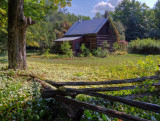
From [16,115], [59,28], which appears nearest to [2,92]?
[16,115]

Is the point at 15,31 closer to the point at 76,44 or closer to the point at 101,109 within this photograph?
the point at 101,109

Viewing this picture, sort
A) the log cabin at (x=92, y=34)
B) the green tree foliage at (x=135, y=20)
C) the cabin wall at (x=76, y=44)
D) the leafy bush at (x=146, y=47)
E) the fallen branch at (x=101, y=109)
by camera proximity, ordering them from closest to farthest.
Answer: the fallen branch at (x=101, y=109) < the leafy bush at (x=146, y=47) < the log cabin at (x=92, y=34) < the cabin wall at (x=76, y=44) < the green tree foliage at (x=135, y=20)

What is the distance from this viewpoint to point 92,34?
22656 millimetres

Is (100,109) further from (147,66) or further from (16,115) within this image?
(147,66)

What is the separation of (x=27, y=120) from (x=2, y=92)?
57.4 inches

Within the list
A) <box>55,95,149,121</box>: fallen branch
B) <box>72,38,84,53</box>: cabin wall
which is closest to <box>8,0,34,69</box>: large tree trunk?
<box>55,95,149,121</box>: fallen branch

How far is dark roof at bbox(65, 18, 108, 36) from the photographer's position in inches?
893

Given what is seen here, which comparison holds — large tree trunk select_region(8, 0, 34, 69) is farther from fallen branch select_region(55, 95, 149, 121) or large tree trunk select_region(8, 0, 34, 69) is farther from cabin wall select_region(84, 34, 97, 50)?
cabin wall select_region(84, 34, 97, 50)

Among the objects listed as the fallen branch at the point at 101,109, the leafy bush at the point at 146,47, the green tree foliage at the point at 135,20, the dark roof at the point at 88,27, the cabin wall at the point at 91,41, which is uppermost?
the green tree foliage at the point at 135,20

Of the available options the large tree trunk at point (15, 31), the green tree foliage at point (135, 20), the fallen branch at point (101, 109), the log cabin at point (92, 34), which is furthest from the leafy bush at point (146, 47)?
the fallen branch at point (101, 109)

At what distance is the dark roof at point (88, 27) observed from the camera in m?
22.7

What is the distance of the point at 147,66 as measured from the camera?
688 centimetres

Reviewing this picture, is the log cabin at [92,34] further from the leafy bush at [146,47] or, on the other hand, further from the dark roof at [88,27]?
the leafy bush at [146,47]

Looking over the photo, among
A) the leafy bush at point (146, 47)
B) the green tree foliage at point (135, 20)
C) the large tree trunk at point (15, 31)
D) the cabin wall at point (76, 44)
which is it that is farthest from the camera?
the green tree foliage at point (135, 20)
